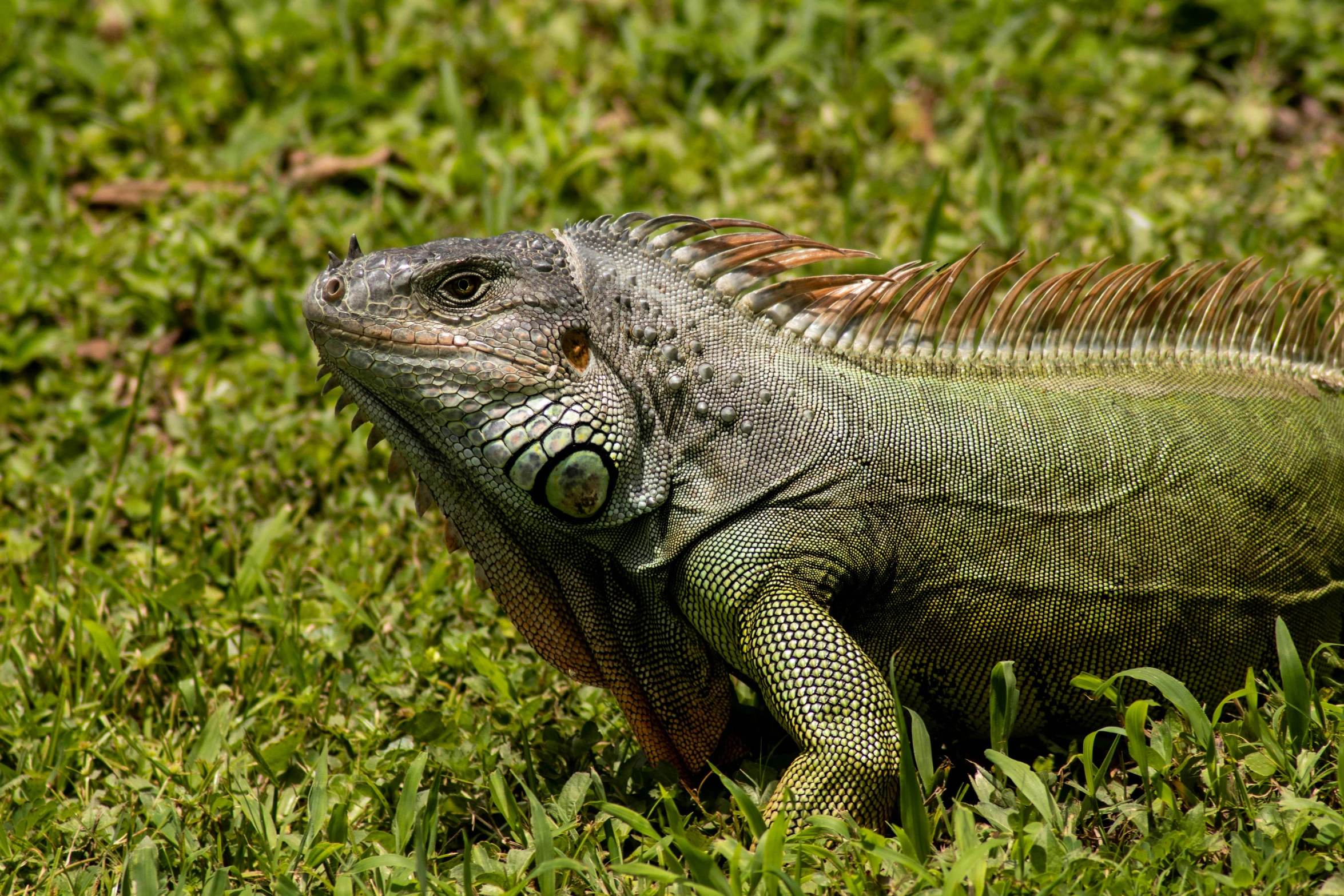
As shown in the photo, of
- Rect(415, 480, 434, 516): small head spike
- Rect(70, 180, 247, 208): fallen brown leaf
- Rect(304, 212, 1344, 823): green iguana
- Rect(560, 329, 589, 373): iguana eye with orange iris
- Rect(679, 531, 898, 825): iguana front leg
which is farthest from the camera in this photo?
Rect(70, 180, 247, 208): fallen brown leaf

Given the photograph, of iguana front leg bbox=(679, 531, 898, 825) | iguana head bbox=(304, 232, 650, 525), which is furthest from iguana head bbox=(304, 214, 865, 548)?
iguana front leg bbox=(679, 531, 898, 825)

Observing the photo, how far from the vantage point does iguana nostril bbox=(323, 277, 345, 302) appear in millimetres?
3592

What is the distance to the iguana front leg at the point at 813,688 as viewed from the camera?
3.40 meters

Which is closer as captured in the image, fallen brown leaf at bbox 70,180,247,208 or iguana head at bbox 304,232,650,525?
iguana head at bbox 304,232,650,525

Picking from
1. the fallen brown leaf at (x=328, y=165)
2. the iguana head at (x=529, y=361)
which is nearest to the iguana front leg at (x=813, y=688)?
the iguana head at (x=529, y=361)

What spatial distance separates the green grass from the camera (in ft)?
11.7

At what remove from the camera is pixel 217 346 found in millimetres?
6258

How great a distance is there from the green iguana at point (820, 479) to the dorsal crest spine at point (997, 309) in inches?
0.5

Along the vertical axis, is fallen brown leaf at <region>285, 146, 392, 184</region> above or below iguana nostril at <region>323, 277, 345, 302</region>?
below

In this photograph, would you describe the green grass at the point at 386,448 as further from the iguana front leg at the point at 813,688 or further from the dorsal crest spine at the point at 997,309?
the dorsal crest spine at the point at 997,309

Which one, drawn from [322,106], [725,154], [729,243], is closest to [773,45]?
[725,154]

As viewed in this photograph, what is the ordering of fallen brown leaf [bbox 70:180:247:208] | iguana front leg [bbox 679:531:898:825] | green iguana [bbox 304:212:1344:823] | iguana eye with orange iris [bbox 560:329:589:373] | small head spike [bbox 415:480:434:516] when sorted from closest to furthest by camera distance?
iguana front leg [bbox 679:531:898:825] → green iguana [bbox 304:212:1344:823] → iguana eye with orange iris [bbox 560:329:589:373] → small head spike [bbox 415:480:434:516] → fallen brown leaf [bbox 70:180:247:208]

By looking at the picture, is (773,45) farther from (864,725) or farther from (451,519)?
(864,725)

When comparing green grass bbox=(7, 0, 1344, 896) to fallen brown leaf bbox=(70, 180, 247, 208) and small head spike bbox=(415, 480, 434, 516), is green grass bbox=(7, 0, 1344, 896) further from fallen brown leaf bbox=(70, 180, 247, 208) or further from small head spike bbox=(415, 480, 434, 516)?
small head spike bbox=(415, 480, 434, 516)
